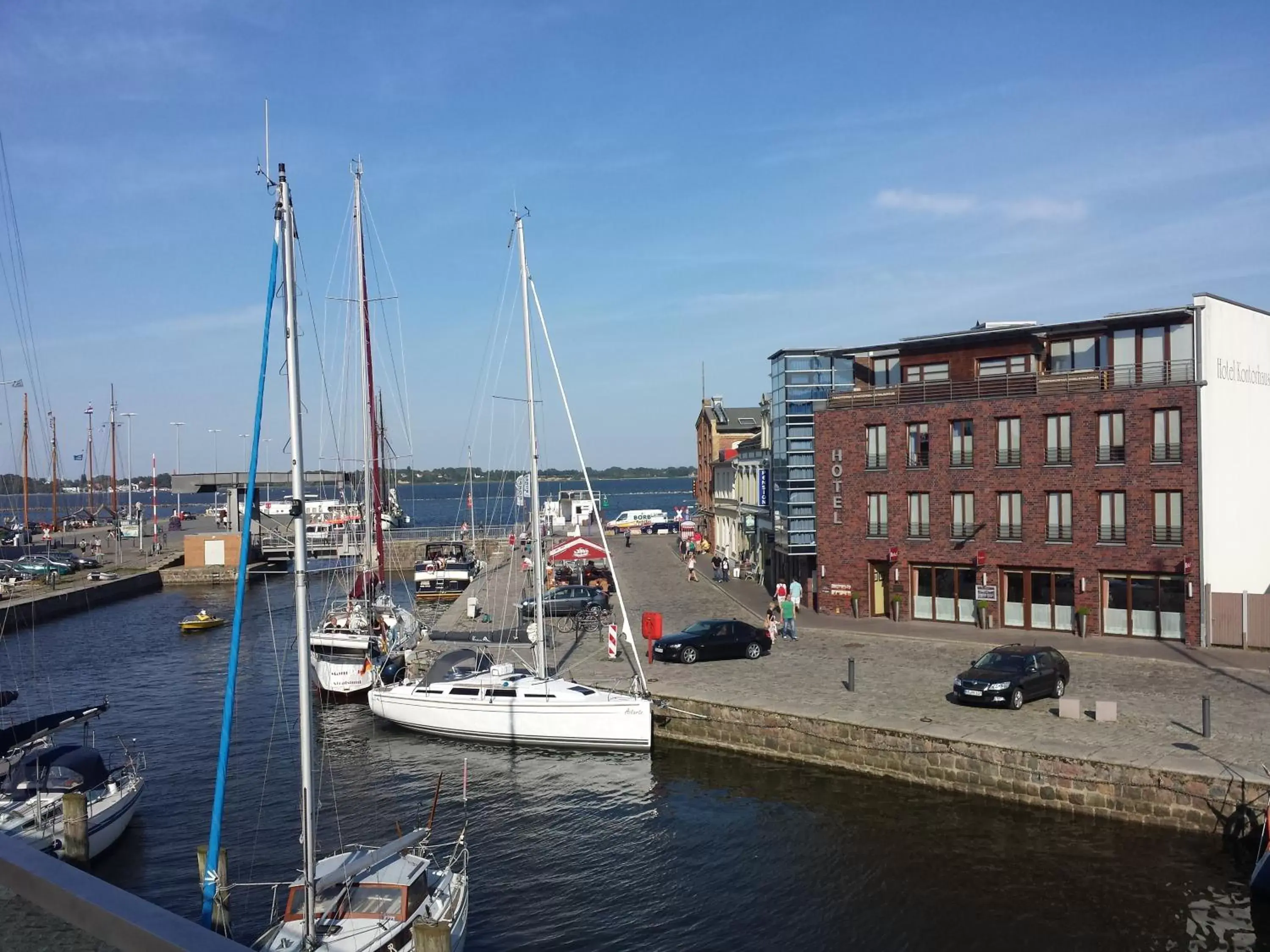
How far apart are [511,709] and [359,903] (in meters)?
13.1

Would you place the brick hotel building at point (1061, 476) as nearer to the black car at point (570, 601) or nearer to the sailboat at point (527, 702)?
the black car at point (570, 601)

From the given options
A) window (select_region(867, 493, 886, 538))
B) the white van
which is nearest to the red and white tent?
window (select_region(867, 493, 886, 538))

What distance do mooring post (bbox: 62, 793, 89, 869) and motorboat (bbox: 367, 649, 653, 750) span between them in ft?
37.9

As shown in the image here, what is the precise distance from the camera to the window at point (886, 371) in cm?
4366

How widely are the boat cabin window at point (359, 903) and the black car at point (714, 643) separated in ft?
61.9

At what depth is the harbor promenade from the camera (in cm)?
2188

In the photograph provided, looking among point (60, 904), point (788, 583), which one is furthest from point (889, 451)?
point (60, 904)

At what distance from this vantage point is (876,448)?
41438mm

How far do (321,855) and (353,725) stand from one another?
506 inches

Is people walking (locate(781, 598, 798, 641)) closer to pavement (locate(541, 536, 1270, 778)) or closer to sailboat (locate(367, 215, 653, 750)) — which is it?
pavement (locate(541, 536, 1270, 778))

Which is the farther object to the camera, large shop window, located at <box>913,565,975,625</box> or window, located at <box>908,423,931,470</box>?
window, located at <box>908,423,931,470</box>

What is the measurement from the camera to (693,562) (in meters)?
58.8

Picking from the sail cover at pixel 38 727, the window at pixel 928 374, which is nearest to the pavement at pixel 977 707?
the window at pixel 928 374

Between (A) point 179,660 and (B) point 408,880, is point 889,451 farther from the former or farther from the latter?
(A) point 179,660
